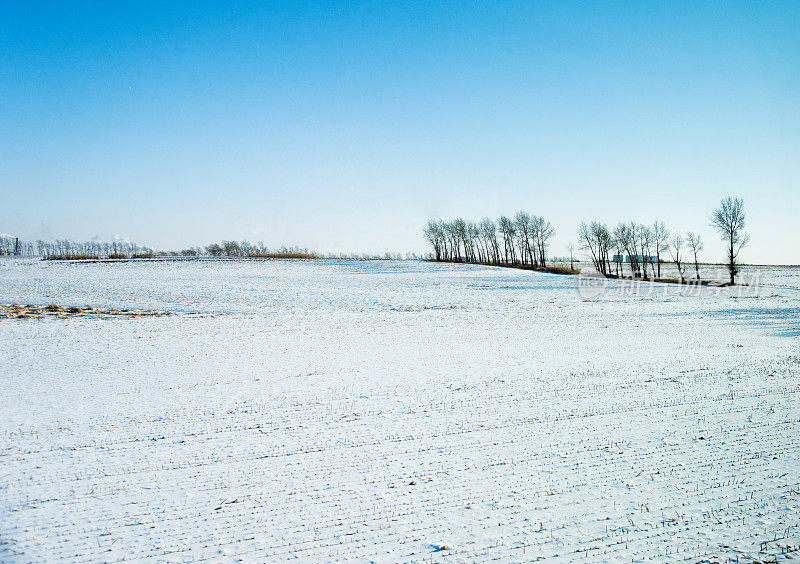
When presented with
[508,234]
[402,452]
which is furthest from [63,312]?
[508,234]

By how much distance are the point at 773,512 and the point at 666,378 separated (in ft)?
19.2

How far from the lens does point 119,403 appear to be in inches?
361

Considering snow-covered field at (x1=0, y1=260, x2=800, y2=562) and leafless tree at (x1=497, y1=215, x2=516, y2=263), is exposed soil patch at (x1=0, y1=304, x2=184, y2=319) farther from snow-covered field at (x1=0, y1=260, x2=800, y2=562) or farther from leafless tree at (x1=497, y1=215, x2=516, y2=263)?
leafless tree at (x1=497, y1=215, x2=516, y2=263)

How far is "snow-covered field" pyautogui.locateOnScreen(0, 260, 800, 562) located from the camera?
466 centimetres

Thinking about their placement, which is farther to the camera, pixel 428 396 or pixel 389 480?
pixel 428 396

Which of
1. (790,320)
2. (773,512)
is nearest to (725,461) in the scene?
(773,512)

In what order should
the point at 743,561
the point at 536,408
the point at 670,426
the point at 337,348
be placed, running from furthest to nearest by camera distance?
the point at 337,348 < the point at 536,408 < the point at 670,426 < the point at 743,561

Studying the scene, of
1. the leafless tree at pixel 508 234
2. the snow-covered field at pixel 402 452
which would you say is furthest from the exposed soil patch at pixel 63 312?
the leafless tree at pixel 508 234

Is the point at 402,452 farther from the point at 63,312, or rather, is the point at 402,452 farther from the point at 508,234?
the point at 508,234

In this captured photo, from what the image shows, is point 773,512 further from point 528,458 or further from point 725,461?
point 528,458

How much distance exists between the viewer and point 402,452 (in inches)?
262

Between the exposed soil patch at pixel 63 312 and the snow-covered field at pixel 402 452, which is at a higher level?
the exposed soil patch at pixel 63 312

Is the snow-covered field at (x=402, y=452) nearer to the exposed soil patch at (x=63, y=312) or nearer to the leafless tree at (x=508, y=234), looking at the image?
the exposed soil patch at (x=63, y=312)

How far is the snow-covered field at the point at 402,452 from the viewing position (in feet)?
15.3
